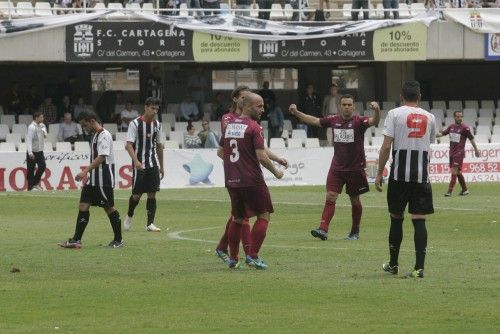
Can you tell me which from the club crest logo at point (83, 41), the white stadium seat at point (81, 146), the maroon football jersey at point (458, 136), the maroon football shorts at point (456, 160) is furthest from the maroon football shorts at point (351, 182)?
the club crest logo at point (83, 41)

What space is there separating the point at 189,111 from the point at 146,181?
20073mm

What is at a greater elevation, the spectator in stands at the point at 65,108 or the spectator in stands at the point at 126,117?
the spectator in stands at the point at 65,108

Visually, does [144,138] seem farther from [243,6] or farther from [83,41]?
[243,6]

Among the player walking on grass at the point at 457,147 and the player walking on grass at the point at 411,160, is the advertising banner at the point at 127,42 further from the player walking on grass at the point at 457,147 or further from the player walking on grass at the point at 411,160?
the player walking on grass at the point at 411,160

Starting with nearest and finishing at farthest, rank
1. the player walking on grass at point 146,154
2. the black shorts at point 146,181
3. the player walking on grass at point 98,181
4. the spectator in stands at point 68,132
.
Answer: the player walking on grass at point 98,181 → the player walking on grass at point 146,154 → the black shorts at point 146,181 → the spectator in stands at point 68,132

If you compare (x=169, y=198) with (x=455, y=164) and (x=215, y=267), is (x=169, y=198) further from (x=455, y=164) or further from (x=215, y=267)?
(x=215, y=267)

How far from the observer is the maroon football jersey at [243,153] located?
568 inches

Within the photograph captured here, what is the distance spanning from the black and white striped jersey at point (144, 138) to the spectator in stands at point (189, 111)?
19.7 metres

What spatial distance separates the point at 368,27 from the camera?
128 ft

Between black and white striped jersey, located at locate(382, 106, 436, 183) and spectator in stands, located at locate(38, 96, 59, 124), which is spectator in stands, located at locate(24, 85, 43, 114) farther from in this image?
black and white striped jersey, located at locate(382, 106, 436, 183)

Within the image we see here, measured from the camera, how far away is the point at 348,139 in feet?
62.0

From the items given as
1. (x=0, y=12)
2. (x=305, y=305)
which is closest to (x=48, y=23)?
(x=0, y=12)

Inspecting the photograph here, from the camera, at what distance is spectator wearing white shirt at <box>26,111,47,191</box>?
108ft

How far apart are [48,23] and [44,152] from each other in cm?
417
